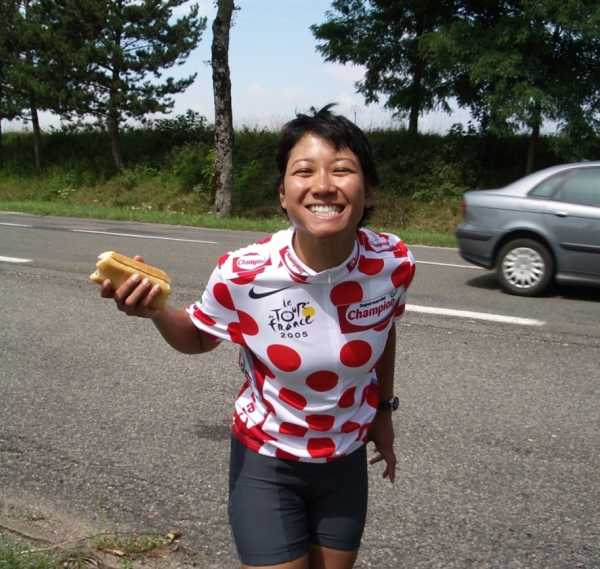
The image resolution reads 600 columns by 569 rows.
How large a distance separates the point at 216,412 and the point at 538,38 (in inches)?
628

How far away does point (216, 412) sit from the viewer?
4.48 metres

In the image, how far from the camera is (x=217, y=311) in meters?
1.94

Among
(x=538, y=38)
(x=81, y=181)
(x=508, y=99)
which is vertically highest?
(x=538, y=38)

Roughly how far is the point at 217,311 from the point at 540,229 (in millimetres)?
7142

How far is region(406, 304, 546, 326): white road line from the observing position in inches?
274

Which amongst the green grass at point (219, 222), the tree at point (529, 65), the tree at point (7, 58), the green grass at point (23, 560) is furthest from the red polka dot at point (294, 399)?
the tree at point (7, 58)

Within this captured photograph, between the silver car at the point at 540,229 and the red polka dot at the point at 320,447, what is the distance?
6989mm

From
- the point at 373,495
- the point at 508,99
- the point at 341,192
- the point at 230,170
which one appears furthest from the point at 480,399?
the point at 230,170

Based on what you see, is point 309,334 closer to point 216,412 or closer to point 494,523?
point 494,523

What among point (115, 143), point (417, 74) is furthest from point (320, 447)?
point (115, 143)

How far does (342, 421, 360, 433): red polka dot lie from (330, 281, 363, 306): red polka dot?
1.14 ft

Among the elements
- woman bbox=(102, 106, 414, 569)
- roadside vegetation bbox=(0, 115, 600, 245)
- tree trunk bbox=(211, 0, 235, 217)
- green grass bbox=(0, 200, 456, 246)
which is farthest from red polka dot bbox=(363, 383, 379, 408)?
tree trunk bbox=(211, 0, 235, 217)

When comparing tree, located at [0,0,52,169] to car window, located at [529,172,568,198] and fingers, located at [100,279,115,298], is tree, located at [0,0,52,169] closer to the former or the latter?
car window, located at [529,172,568,198]

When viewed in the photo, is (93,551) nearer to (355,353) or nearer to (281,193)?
(355,353)
